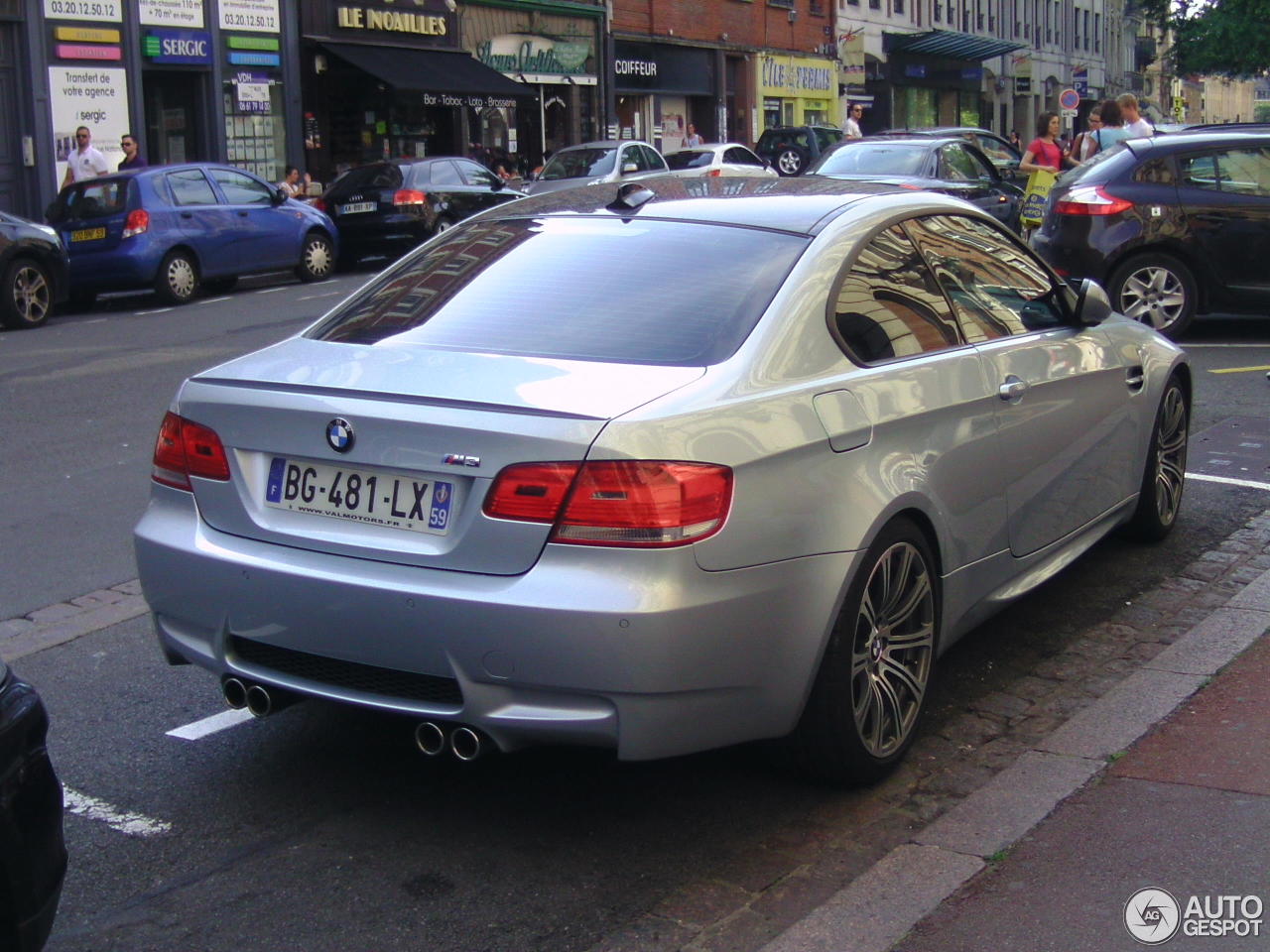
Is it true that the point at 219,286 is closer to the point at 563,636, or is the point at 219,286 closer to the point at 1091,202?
the point at 1091,202

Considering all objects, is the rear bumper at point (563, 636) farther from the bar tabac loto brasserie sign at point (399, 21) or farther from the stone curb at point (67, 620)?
the bar tabac loto brasserie sign at point (399, 21)

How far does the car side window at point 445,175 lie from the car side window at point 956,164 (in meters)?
7.71

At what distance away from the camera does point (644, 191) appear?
5.13m

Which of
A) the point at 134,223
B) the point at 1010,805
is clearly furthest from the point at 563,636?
the point at 134,223

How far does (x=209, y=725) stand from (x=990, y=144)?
74.3 feet

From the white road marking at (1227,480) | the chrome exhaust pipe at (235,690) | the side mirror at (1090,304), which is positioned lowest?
the white road marking at (1227,480)

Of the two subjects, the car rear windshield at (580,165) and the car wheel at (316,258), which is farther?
the car rear windshield at (580,165)

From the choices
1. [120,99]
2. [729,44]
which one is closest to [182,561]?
[120,99]

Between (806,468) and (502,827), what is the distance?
1194 mm

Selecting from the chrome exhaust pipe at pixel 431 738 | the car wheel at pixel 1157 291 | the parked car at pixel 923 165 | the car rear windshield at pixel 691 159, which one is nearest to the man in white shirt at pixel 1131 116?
the parked car at pixel 923 165

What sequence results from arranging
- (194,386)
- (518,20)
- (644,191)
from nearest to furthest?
(194,386)
(644,191)
(518,20)

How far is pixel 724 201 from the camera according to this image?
501cm

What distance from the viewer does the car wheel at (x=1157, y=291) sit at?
12.5m

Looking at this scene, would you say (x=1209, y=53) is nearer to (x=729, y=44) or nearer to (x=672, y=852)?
(x=729, y=44)
